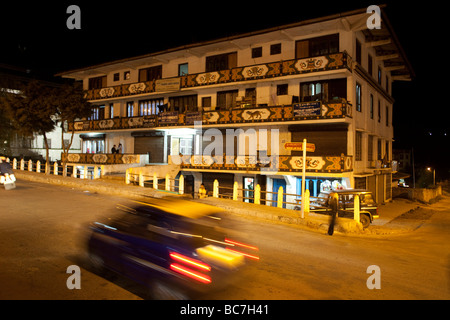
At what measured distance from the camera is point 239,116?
2308 cm

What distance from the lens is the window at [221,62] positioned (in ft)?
83.1

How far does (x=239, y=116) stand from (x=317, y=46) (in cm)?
686

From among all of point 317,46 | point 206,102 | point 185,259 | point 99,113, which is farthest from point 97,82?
point 185,259

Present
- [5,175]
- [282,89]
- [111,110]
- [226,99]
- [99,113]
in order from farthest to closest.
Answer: [99,113] → [111,110] → [226,99] → [282,89] → [5,175]

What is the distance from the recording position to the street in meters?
5.27

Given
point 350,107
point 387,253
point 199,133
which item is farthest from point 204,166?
point 387,253

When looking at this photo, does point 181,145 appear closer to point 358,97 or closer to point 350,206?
point 358,97

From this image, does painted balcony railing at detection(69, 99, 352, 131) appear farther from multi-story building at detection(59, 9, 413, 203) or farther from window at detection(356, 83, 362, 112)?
window at detection(356, 83, 362, 112)

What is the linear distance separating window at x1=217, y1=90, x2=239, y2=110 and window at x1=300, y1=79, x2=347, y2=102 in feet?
17.8

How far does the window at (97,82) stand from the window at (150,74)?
206 inches

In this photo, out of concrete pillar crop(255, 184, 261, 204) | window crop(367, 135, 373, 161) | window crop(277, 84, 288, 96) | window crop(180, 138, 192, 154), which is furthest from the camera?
window crop(180, 138, 192, 154)

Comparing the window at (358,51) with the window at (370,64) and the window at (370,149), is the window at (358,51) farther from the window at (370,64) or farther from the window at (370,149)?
the window at (370,149)

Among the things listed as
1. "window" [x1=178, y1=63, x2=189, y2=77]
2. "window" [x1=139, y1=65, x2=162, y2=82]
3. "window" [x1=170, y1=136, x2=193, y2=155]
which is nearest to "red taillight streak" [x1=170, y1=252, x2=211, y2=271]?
"window" [x1=170, y1=136, x2=193, y2=155]

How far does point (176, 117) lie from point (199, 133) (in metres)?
2.24
